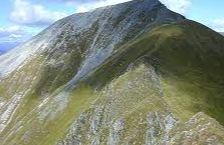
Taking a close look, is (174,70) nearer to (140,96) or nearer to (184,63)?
(184,63)

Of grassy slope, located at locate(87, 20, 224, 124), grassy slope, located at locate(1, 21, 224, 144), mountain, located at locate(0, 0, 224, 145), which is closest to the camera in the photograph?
mountain, located at locate(0, 0, 224, 145)

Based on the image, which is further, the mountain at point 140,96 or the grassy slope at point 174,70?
the grassy slope at point 174,70

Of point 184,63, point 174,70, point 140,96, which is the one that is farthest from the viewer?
point 184,63

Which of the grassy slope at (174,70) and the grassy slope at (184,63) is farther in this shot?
the grassy slope at (174,70)

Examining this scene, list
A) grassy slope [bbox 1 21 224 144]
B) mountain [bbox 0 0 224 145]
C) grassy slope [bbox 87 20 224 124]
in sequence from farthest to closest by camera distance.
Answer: grassy slope [bbox 1 21 224 144] < grassy slope [bbox 87 20 224 124] < mountain [bbox 0 0 224 145]

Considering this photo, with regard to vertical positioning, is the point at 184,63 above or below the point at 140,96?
below

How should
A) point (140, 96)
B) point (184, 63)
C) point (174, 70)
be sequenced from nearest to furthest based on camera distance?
point (140, 96), point (174, 70), point (184, 63)

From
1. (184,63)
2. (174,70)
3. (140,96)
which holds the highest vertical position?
(174,70)

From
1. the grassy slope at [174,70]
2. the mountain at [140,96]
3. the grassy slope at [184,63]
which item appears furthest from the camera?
Answer: the grassy slope at [174,70]

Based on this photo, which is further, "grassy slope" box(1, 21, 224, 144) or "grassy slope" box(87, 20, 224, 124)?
"grassy slope" box(1, 21, 224, 144)

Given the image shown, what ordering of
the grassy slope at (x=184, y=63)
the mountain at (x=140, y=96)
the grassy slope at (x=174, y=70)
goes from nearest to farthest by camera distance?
the mountain at (x=140, y=96) < the grassy slope at (x=184, y=63) < the grassy slope at (x=174, y=70)

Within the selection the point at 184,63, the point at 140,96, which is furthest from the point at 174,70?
the point at 140,96
